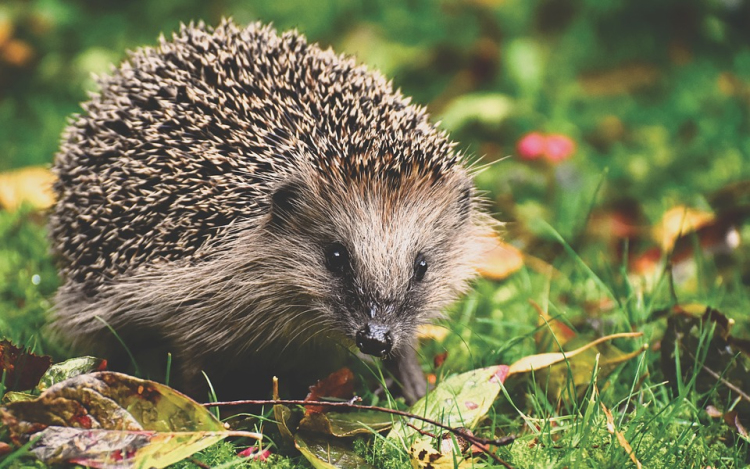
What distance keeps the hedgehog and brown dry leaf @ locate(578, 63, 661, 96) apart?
3.45m

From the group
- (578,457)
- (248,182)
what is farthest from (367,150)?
(578,457)

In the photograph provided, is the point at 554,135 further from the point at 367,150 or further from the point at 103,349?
the point at 103,349

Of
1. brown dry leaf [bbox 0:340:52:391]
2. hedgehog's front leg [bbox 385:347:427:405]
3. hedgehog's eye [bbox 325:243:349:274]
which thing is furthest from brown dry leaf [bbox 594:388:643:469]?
brown dry leaf [bbox 0:340:52:391]

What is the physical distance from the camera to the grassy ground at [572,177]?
8.51ft

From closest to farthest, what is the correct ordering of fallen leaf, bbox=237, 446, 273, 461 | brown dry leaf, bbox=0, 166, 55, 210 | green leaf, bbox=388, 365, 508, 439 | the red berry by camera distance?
fallen leaf, bbox=237, 446, 273, 461 < green leaf, bbox=388, 365, 508, 439 < brown dry leaf, bbox=0, 166, 55, 210 < the red berry

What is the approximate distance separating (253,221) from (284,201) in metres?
0.14

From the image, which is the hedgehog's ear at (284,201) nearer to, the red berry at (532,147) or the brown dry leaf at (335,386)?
the brown dry leaf at (335,386)

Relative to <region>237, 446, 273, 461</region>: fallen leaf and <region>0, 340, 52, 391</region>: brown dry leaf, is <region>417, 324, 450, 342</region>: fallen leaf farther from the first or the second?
<region>0, 340, 52, 391</region>: brown dry leaf

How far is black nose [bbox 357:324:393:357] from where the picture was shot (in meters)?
2.50

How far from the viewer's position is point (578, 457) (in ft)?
7.03

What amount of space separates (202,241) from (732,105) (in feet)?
14.0

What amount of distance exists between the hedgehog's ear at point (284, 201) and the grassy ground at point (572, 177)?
2.65 feet

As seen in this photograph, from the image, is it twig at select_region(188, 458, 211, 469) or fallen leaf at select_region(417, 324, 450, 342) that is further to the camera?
fallen leaf at select_region(417, 324, 450, 342)

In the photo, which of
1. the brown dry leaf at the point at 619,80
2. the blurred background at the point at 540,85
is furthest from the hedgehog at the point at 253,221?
the brown dry leaf at the point at 619,80
